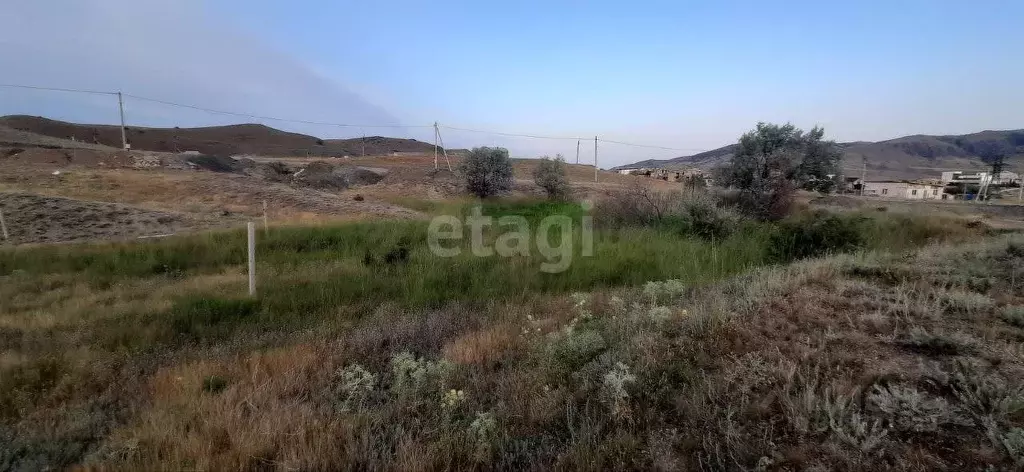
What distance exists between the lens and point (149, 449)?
2.99 meters

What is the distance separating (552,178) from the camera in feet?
94.0

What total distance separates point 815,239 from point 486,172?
59.8ft

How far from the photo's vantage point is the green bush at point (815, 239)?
11844mm

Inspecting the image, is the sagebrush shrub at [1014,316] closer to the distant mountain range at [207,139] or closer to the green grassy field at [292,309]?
the green grassy field at [292,309]

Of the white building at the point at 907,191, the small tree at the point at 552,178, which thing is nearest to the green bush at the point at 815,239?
the small tree at the point at 552,178

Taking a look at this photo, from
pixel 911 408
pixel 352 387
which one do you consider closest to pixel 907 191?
pixel 911 408

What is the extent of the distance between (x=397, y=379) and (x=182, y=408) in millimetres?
1740

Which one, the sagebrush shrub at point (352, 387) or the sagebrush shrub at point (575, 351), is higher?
the sagebrush shrub at point (575, 351)

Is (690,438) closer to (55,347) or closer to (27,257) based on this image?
(55,347)

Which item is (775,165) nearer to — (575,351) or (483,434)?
(575,351)
